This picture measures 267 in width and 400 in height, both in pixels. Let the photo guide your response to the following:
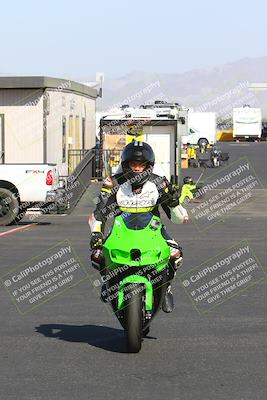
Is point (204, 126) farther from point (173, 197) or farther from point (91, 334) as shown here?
point (173, 197)

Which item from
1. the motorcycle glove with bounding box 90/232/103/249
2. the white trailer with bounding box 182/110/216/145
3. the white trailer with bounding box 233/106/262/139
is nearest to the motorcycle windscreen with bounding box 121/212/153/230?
the motorcycle glove with bounding box 90/232/103/249

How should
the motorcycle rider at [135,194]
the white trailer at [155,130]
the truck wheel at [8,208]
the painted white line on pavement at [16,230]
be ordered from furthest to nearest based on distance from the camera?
the white trailer at [155,130], the truck wheel at [8,208], the painted white line on pavement at [16,230], the motorcycle rider at [135,194]

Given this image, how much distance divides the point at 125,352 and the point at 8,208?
16455 mm

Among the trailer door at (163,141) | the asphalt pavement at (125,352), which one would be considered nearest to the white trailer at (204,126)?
the trailer door at (163,141)

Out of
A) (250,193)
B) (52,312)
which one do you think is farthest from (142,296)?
(250,193)

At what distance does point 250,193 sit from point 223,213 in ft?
27.2

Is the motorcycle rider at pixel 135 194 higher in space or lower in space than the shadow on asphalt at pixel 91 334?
higher

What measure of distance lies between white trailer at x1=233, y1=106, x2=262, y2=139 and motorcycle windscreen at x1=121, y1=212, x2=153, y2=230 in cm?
8215

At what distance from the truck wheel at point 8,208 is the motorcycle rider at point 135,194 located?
15.7 meters

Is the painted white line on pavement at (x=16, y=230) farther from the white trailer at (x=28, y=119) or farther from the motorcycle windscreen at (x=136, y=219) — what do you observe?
the motorcycle windscreen at (x=136, y=219)

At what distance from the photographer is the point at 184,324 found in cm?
1048

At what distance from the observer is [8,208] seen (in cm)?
2508

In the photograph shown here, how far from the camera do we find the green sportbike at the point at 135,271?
8.76 metres

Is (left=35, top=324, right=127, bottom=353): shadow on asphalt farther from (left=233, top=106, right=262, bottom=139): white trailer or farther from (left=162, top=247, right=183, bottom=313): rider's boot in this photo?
(left=233, top=106, right=262, bottom=139): white trailer
